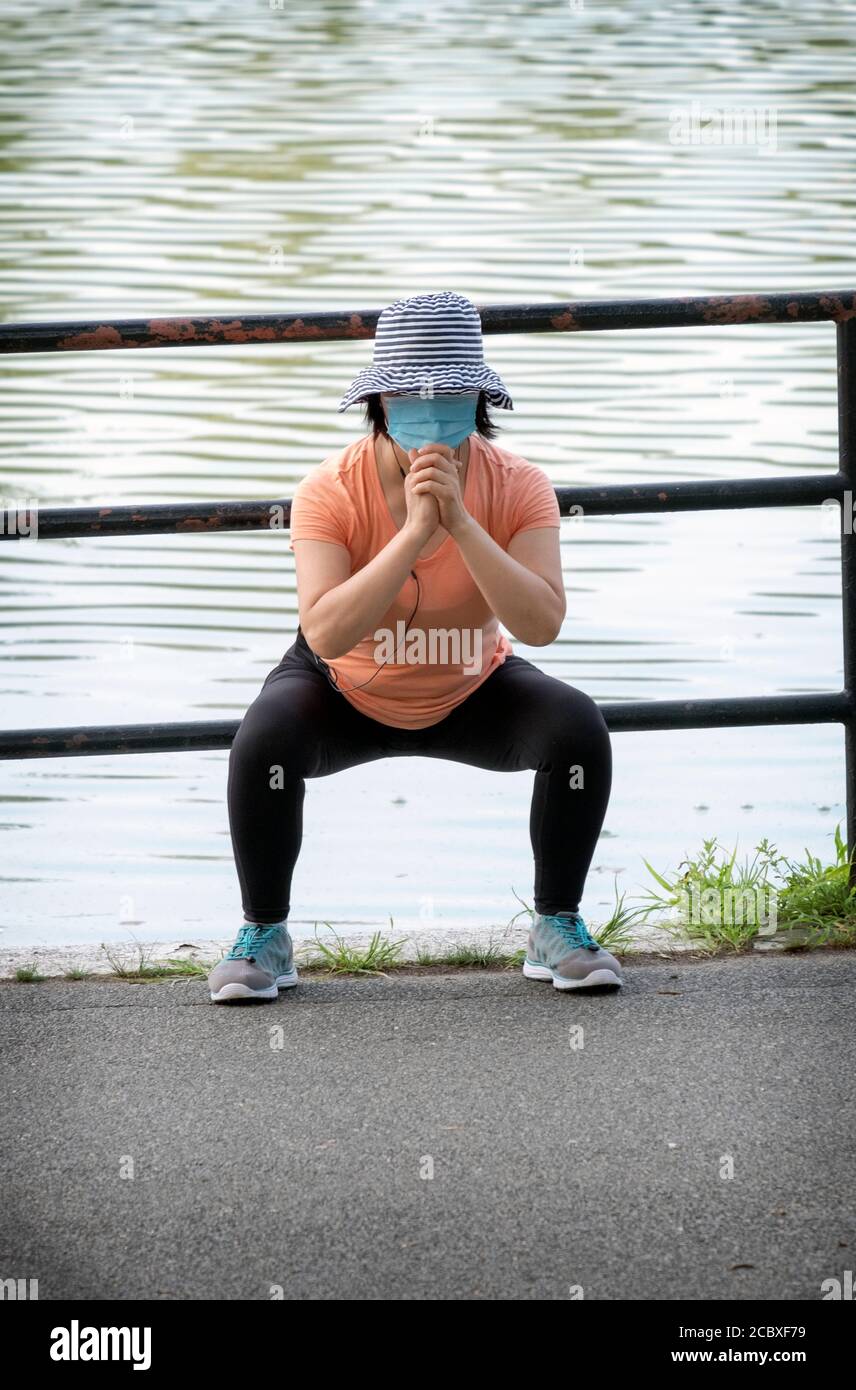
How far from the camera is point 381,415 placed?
8.02 feet

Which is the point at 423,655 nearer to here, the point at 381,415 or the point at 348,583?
the point at 348,583

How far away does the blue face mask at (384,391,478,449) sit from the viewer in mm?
2328

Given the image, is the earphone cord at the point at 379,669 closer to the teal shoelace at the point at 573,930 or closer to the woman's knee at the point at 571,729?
the woman's knee at the point at 571,729

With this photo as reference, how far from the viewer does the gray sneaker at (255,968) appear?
2.40m

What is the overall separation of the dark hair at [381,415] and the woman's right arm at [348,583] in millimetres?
132

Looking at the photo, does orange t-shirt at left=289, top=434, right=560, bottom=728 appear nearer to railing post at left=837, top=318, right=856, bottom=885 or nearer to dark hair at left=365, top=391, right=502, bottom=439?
dark hair at left=365, top=391, right=502, bottom=439

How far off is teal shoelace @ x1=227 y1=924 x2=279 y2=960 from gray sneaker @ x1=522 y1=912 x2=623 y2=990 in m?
0.39

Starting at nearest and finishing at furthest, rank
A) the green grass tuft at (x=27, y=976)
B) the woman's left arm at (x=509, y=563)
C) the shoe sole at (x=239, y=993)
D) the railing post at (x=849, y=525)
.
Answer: the woman's left arm at (x=509, y=563) < the shoe sole at (x=239, y=993) < the green grass tuft at (x=27, y=976) < the railing post at (x=849, y=525)

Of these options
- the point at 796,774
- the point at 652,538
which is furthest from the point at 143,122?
the point at 796,774

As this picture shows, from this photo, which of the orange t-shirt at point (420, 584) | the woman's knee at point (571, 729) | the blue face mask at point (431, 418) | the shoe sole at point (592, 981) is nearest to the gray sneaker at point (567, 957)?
the shoe sole at point (592, 981)

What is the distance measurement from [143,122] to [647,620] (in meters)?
13.0

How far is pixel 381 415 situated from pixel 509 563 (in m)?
0.31

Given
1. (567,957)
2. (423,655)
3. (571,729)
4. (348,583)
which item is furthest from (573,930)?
(348,583)

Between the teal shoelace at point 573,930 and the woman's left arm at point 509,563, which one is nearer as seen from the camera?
the woman's left arm at point 509,563
